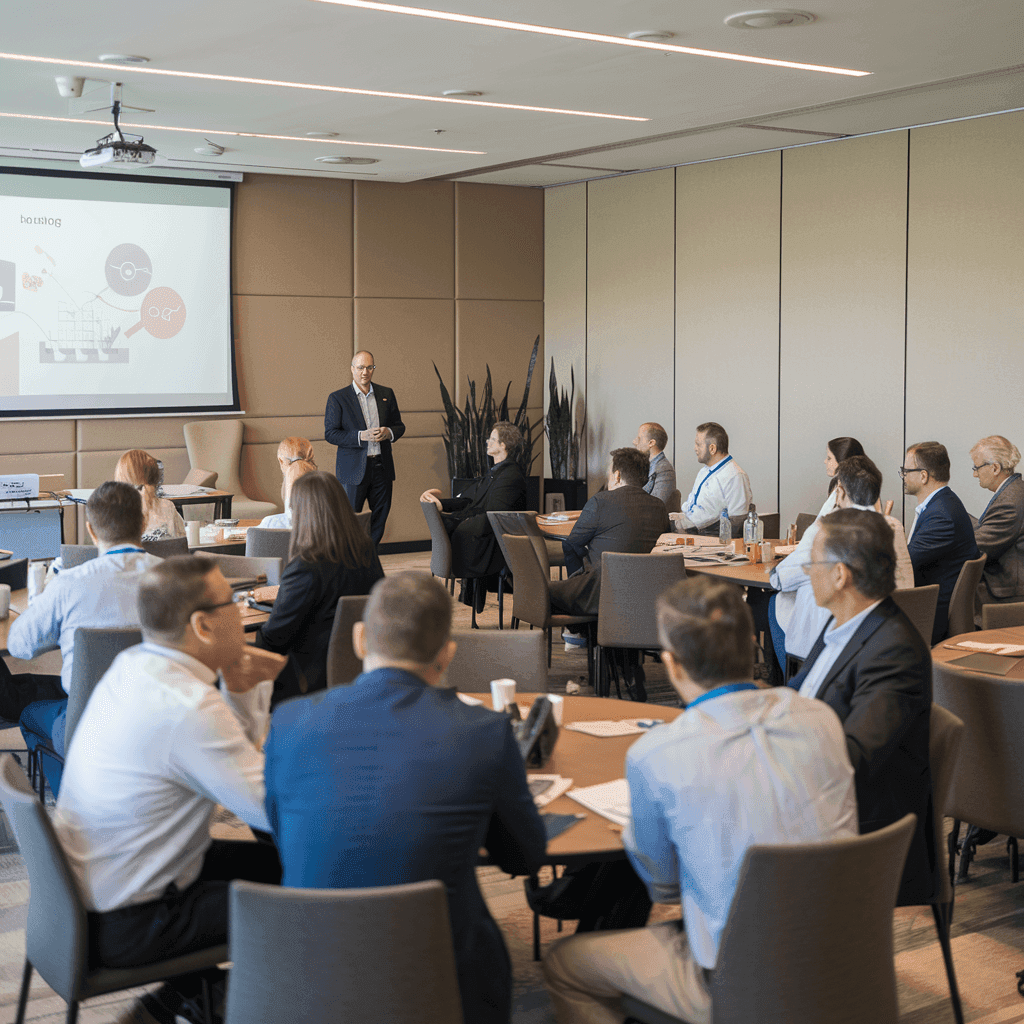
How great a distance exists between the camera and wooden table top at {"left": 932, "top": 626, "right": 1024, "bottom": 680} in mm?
3604

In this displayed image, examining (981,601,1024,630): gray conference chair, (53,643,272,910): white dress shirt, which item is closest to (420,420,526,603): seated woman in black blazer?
(981,601,1024,630): gray conference chair

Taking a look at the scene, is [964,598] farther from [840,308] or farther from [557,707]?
[840,308]

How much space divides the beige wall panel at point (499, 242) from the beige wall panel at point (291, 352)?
1.28 meters

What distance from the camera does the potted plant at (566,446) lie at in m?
10.7

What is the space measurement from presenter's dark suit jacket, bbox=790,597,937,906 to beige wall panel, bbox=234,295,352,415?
7814mm

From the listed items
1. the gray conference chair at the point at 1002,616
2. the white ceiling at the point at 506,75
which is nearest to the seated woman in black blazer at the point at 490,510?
the white ceiling at the point at 506,75

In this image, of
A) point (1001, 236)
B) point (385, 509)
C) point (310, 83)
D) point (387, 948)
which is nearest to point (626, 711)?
point (387, 948)

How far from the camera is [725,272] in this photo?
30.3 ft

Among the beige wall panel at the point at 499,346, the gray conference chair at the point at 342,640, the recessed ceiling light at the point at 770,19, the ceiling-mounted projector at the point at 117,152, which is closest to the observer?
the gray conference chair at the point at 342,640

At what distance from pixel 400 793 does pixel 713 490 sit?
5335mm

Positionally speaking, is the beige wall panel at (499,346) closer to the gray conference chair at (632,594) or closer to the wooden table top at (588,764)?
the gray conference chair at (632,594)

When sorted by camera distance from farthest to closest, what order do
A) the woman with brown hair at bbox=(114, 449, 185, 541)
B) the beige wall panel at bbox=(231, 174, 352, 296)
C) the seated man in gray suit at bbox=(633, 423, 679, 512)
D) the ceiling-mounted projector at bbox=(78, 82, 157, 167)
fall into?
the beige wall panel at bbox=(231, 174, 352, 296) → the seated man in gray suit at bbox=(633, 423, 679, 512) → the ceiling-mounted projector at bbox=(78, 82, 157, 167) → the woman with brown hair at bbox=(114, 449, 185, 541)

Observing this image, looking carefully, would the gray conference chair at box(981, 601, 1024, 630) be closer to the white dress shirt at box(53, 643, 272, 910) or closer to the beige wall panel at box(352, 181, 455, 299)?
the white dress shirt at box(53, 643, 272, 910)

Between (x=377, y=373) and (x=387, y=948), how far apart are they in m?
8.80
